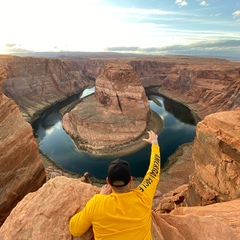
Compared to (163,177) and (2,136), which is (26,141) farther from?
(163,177)

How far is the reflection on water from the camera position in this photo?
127 feet

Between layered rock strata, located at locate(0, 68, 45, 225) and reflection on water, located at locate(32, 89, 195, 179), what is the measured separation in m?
19.6

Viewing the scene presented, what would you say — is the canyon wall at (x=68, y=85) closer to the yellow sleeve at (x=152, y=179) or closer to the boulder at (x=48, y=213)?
the yellow sleeve at (x=152, y=179)

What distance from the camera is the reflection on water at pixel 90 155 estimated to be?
38.6 m

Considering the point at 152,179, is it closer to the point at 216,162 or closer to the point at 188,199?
the point at 216,162

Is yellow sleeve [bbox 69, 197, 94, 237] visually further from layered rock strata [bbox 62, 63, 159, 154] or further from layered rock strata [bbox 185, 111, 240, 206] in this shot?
layered rock strata [bbox 62, 63, 159, 154]

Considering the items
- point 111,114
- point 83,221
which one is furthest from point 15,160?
point 111,114

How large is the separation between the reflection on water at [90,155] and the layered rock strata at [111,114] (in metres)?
2.72

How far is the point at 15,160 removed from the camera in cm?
1561

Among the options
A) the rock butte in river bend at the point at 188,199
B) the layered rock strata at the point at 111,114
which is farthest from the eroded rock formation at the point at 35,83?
the rock butte in river bend at the point at 188,199

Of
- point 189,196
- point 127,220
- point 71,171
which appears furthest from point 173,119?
point 127,220

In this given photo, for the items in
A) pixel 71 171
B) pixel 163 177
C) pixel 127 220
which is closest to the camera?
pixel 127 220

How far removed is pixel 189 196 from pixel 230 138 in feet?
23.3

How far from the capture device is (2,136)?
50.9ft
